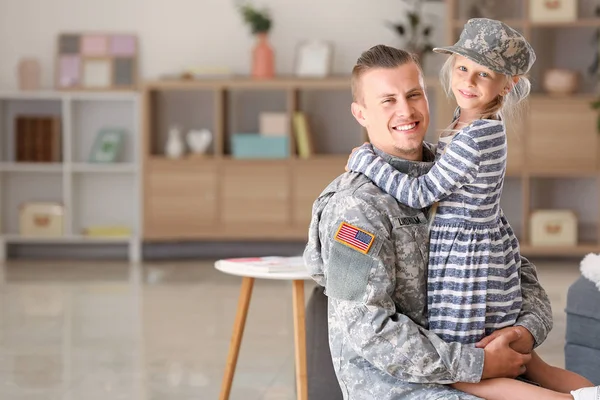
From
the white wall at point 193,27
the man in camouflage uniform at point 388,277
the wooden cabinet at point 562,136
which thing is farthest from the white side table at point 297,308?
the white wall at point 193,27

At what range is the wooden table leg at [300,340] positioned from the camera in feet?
9.62

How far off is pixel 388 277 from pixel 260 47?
582cm

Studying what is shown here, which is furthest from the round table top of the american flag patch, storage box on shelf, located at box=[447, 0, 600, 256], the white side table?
storage box on shelf, located at box=[447, 0, 600, 256]

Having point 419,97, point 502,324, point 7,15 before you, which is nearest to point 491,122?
point 419,97

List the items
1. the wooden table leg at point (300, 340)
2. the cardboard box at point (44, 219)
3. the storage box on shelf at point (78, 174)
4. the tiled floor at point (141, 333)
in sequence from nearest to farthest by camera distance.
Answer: the wooden table leg at point (300, 340) → the tiled floor at point (141, 333) → the cardboard box at point (44, 219) → the storage box on shelf at point (78, 174)

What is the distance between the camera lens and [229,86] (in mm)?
7574

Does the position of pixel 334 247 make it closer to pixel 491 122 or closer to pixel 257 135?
pixel 491 122

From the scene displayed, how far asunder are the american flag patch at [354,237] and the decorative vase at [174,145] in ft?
19.3

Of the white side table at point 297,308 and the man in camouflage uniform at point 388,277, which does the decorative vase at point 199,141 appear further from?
the man in camouflage uniform at point 388,277

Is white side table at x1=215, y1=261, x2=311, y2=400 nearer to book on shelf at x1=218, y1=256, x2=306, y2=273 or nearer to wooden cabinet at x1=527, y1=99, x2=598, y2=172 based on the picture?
book on shelf at x1=218, y1=256, x2=306, y2=273

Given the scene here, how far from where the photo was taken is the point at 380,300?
73.1 inches

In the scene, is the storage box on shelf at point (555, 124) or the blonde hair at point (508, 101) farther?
the storage box on shelf at point (555, 124)

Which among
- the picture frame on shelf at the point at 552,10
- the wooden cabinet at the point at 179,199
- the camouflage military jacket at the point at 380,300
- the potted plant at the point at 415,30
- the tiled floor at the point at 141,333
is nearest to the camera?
the camouflage military jacket at the point at 380,300

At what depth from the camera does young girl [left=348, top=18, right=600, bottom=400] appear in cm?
191
